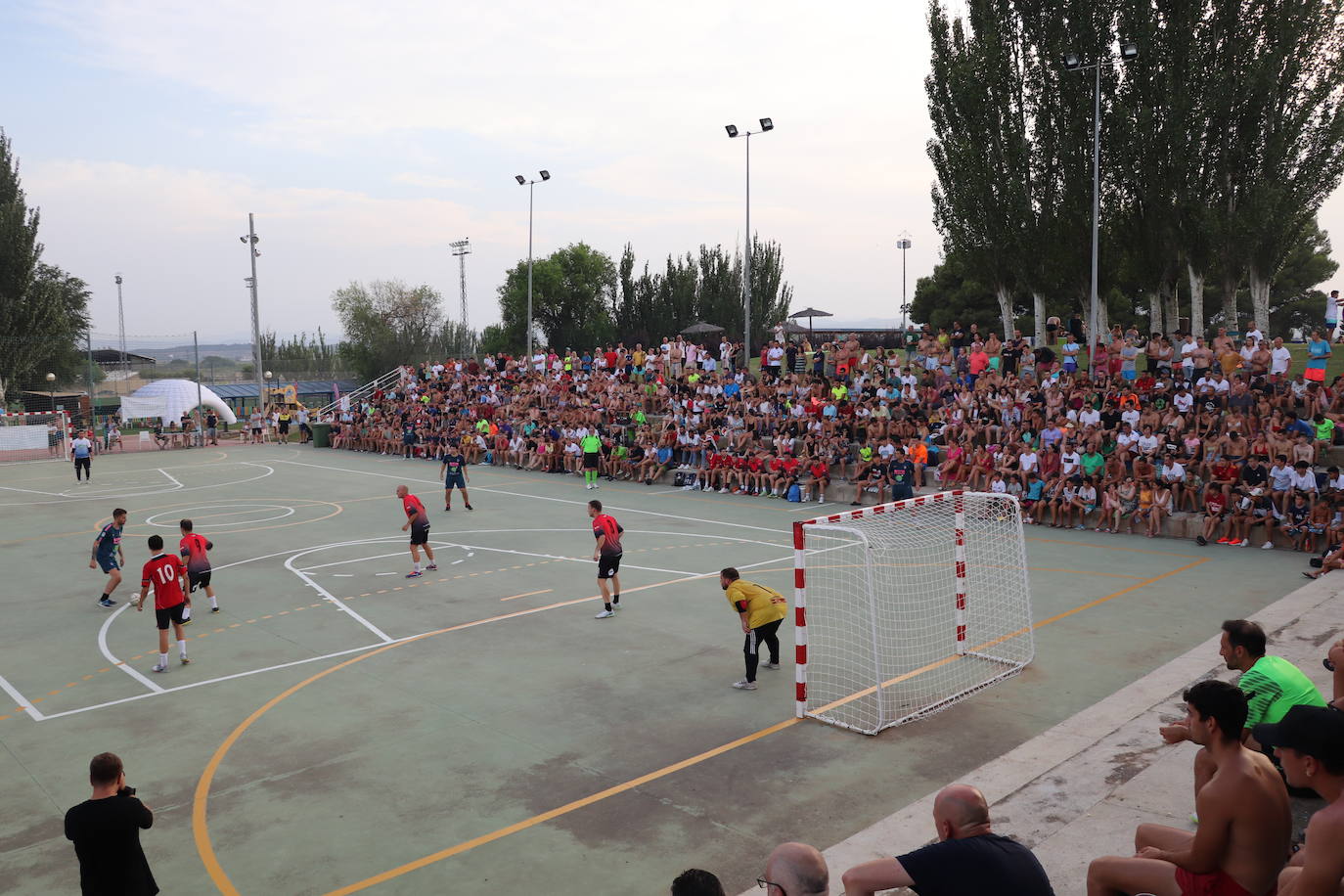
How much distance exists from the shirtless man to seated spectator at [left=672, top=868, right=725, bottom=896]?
265 cm

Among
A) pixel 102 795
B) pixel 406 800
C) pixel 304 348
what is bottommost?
pixel 406 800

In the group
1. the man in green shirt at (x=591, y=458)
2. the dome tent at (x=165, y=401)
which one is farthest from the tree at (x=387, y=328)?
the man in green shirt at (x=591, y=458)

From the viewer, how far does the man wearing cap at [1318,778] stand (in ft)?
12.5

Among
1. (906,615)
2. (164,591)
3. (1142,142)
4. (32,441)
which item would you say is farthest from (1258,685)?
(32,441)

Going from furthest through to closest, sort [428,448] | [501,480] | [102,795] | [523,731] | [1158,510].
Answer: [428,448], [501,480], [1158,510], [523,731], [102,795]

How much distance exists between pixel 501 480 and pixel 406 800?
23.5m

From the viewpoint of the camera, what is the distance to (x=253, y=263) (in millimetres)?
53875

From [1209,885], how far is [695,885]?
2.82 m

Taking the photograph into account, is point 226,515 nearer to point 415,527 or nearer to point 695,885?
point 415,527

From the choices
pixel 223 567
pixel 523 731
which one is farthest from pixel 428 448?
pixel 523 731

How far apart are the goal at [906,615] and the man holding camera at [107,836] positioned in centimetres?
606

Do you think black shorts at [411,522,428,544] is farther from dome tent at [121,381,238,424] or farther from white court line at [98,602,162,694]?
dome tent at [121,381,238,424]

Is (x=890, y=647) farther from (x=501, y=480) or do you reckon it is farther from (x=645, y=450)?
(x=501, y=480)

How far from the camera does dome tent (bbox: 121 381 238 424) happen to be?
57.4 meters
